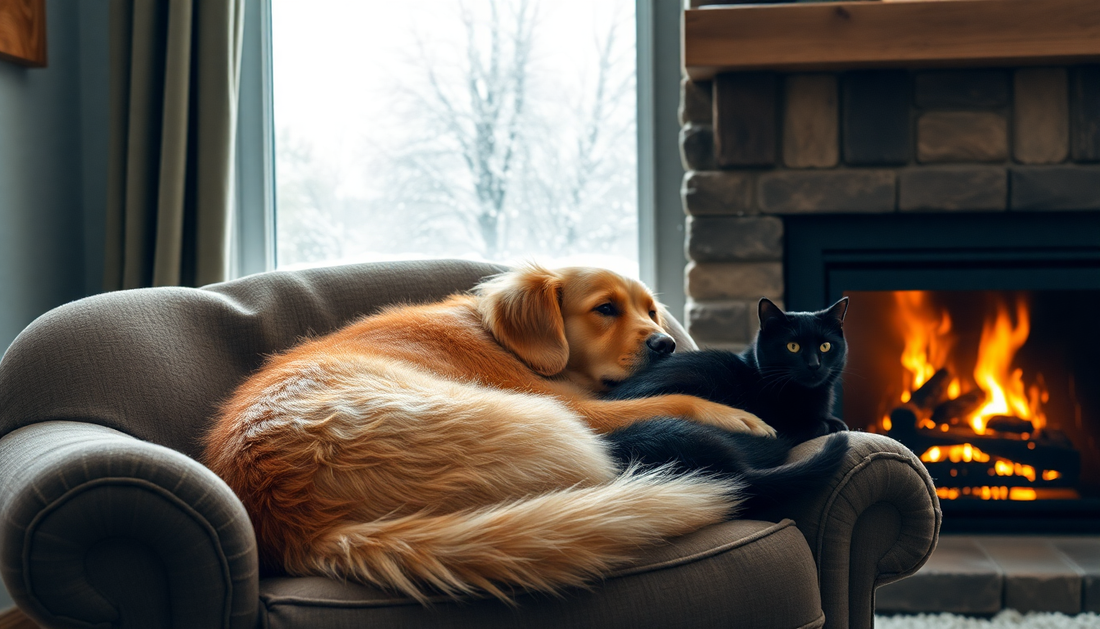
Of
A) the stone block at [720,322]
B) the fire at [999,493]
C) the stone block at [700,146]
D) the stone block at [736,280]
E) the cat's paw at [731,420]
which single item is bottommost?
the fire at [999,493]

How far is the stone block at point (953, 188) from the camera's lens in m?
2.14

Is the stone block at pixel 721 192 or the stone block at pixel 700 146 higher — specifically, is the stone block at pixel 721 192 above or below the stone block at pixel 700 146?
below

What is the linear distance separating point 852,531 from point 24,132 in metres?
2.29

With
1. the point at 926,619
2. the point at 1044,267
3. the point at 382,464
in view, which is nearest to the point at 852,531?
the point at 382,464

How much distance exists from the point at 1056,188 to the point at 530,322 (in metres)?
1.54

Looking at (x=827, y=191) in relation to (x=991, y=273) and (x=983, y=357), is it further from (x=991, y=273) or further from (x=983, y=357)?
(x=983, y=357)

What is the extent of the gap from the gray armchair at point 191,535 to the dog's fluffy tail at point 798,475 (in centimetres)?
3

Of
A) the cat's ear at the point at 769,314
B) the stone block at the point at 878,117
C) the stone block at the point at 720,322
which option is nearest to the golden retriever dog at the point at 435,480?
the cat's ear at the point at 769,314

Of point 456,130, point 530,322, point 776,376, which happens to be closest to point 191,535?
point 530,322

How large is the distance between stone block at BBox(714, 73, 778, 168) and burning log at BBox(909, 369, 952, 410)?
0.80m

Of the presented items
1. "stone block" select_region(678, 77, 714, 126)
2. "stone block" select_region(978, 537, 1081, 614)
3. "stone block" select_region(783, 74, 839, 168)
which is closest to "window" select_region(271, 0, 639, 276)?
"stone block" select_region(678, 77, 714, 126)

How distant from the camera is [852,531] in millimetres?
1146

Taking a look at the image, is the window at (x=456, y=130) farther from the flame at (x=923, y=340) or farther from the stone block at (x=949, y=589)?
the stone block at (x=949, y=589)

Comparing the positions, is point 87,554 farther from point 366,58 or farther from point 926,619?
point 366,58
